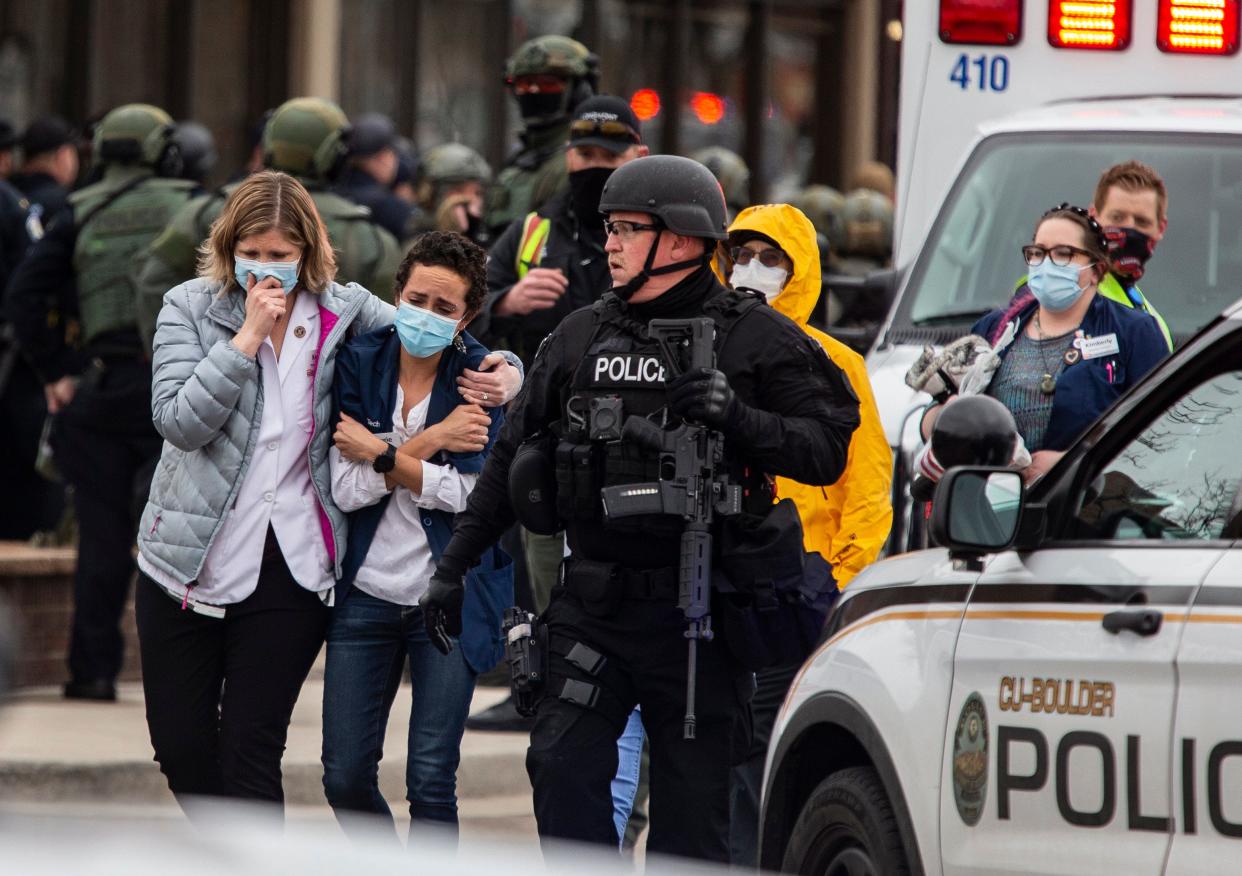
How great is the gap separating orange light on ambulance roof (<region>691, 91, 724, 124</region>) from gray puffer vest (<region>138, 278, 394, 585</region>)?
18434 millimetres

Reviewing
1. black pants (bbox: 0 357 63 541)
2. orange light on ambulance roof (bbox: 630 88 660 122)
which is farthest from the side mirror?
orange light on ambulance roof (bbox: 630 88 660 122)

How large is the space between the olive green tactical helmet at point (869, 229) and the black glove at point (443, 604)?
8.85m

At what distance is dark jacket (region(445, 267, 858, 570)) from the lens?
5355 mm

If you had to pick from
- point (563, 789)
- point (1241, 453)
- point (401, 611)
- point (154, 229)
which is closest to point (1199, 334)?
point (1241, 453)

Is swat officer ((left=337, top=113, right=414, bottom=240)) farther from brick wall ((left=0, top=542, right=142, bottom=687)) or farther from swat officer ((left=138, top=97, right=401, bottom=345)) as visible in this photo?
brick wall ((left=0, top=542, right=142, bottom=687))

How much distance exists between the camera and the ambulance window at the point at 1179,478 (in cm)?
429

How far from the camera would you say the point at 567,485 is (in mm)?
5363

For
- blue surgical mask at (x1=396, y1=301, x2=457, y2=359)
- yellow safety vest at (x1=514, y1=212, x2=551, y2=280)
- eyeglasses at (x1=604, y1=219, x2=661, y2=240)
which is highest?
eyeglasses at (x1=604, y1=219, x2=661, y2=240)

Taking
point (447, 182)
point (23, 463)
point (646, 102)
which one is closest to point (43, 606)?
point (23, 463)

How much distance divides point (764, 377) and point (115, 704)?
4996 mm

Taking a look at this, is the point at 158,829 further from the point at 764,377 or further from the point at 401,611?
the point at 401,611

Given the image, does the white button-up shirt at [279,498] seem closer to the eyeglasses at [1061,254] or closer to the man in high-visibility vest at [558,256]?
the man in high-visibility vest at [558,256]

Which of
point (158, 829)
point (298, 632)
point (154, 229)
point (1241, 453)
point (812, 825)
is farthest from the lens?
point (154, 229)

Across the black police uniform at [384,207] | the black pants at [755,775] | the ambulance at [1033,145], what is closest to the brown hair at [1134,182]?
the ambulance at [1033,145]
